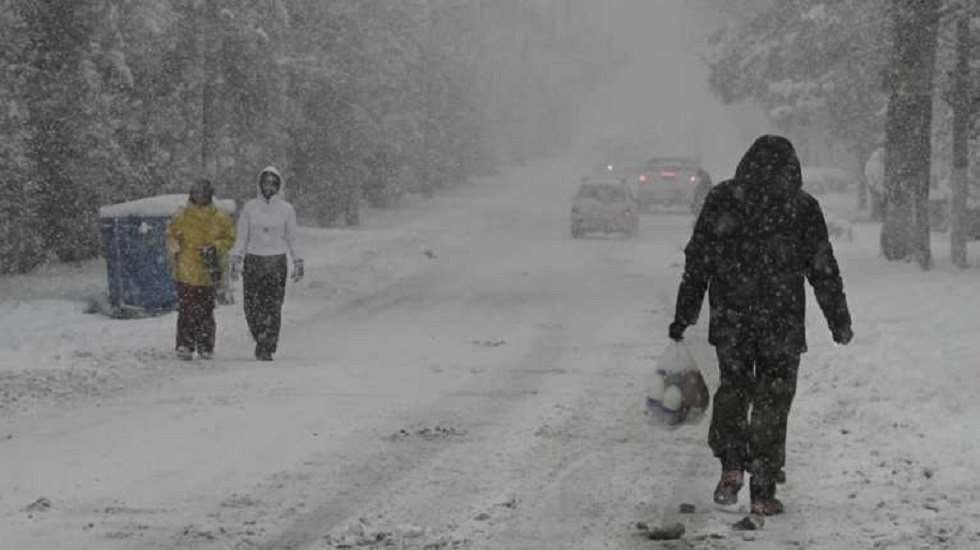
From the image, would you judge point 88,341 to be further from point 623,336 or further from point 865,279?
point 865,279

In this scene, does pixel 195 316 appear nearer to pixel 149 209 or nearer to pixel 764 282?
pixel 149 209

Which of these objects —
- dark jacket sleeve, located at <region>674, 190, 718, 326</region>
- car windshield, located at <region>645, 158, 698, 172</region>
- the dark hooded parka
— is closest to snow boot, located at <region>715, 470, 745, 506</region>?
the dark hooded parka

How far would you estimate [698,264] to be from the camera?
25.4 ft

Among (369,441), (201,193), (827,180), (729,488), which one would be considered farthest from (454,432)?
(827,180)

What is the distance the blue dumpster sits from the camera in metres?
19.6

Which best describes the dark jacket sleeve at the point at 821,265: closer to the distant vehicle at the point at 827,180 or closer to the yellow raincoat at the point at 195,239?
the yellow raincoat at the point at 195,239

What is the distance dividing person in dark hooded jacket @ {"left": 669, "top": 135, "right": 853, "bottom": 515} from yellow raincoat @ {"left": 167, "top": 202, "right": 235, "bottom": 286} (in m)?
7.95

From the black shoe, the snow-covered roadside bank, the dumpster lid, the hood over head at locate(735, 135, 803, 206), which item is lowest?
the snow-covered roadside bank

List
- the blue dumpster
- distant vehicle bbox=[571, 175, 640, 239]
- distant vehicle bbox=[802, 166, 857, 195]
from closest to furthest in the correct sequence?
the blue dumpster < distant vehicle bbox=[571, 175, 640, 239] < distant vehicle bbox=[802, 166, 857, 195]

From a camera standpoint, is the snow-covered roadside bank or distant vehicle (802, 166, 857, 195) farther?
distant vehicle (802, 166, 857, 195)

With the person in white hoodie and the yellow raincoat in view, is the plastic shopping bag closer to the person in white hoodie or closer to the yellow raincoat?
the person in white hoodie

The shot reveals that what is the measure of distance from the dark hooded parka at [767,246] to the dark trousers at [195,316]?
8.08 m

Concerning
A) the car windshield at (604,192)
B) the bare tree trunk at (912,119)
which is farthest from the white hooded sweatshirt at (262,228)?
the car windshield at (604,192)

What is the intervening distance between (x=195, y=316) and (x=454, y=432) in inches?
204
